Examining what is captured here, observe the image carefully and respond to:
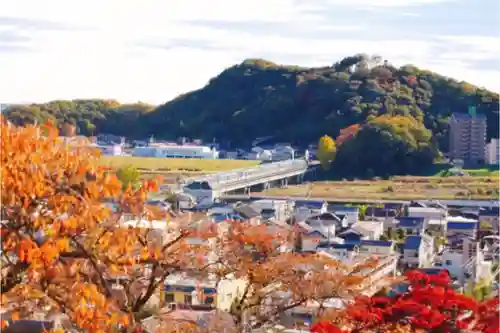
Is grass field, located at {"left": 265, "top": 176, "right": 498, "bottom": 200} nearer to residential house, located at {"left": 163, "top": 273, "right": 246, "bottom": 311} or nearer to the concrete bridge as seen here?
the concrete bridge

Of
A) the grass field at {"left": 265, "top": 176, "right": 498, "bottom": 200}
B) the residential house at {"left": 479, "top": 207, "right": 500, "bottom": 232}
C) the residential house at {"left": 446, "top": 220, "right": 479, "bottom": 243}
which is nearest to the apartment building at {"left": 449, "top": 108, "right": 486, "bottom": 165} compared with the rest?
the grass field at {"left": 265, "top": 176, "right": 498, "bottom": 200}

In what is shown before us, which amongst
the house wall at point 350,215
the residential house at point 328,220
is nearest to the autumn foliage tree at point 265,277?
the residential house at point 328,220

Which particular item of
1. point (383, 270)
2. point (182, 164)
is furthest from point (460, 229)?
point (182, 164)

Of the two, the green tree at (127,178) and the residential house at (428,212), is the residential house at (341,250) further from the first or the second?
the residential house at (428,212)

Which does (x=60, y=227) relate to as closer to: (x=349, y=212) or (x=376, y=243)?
(x=376, y=243)

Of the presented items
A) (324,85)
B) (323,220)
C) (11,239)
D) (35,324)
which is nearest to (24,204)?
(11,239)

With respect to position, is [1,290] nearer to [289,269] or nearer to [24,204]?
[24,204]

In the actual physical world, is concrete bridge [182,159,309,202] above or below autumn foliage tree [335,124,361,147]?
below
